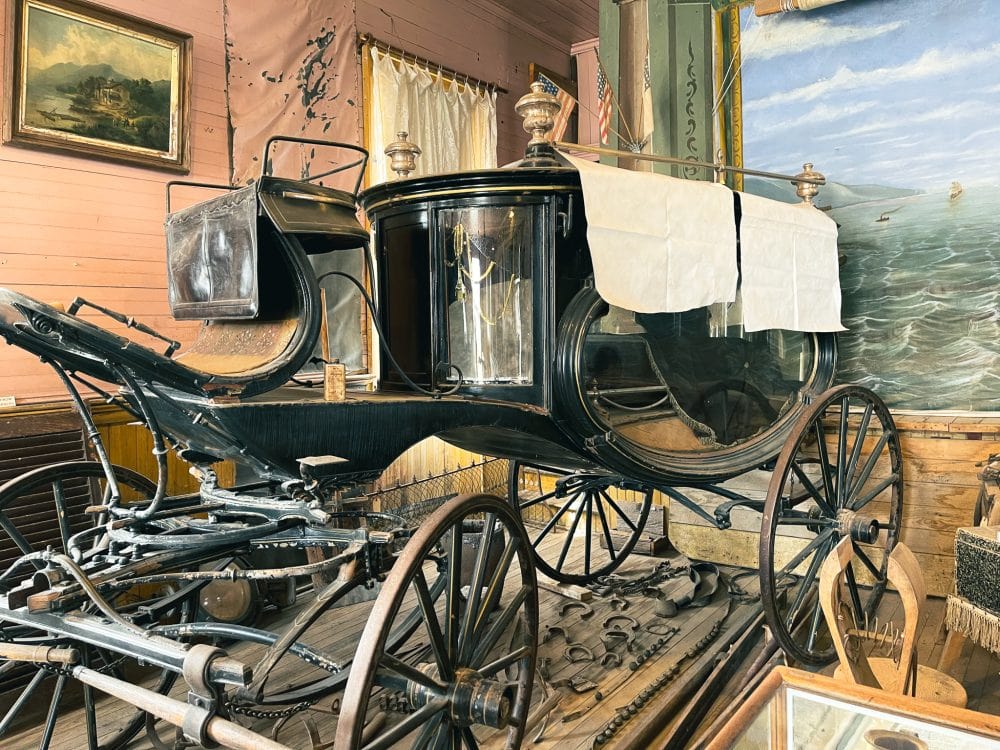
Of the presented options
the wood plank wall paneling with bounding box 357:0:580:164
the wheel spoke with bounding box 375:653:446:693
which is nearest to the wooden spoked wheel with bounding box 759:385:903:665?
the wheel spoke with bounding box 375:653:446:693

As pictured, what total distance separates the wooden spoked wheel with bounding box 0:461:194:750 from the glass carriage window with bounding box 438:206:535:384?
49.7 inches

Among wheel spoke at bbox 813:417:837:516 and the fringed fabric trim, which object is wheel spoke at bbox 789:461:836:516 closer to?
wheel spoke at bbox 813:417:837:516

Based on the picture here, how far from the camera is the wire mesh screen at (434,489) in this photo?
5078 millimetres

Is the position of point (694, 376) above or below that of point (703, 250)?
below

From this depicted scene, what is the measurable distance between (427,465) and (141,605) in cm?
291

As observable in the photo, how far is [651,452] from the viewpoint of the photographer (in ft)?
9.80

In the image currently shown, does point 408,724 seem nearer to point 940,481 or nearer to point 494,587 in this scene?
point 494,587

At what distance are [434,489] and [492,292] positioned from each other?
2.98 meters

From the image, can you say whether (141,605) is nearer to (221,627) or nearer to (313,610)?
(221,627)

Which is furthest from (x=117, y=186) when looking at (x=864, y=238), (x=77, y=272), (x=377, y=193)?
(x=864, y=238)

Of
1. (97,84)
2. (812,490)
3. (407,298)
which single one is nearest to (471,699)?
(407,298)

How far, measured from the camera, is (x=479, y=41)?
6512 millimetres

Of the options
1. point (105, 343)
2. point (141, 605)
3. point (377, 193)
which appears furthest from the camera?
point (377, 193)

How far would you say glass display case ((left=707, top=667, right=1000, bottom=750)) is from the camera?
58.4 inches
